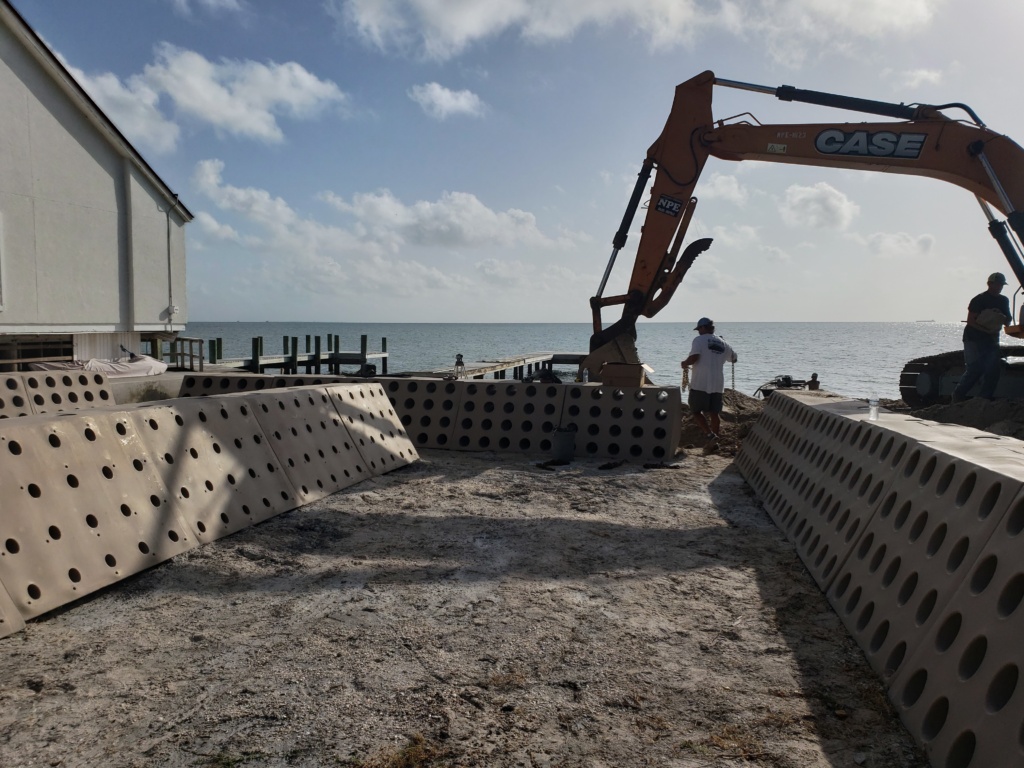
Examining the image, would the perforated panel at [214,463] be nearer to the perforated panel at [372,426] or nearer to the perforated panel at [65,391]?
the perforated panel at [372,426]

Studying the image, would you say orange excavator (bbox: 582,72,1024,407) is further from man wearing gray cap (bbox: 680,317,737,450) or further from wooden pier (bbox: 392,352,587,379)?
wooden pier (bbox: 392,352,587,379)

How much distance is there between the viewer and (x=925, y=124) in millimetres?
11672

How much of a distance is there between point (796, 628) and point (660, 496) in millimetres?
3345

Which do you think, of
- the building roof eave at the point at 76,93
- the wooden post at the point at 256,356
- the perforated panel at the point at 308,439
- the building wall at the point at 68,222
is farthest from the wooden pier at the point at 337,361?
the perforated panel at the point at 308,439

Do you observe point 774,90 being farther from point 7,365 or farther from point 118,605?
point 7,365

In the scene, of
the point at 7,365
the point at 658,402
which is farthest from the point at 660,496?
the point at 7,365

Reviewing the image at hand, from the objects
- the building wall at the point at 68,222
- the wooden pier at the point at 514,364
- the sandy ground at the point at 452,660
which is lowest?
Answer: the sandy ground at the point at 452,660

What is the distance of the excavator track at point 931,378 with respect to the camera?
50.9ft

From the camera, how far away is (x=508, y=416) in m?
9.91

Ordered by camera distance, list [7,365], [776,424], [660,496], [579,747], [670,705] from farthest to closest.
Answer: [7,365] → [776,424] → [660,496] → [670,705] → [579,747]

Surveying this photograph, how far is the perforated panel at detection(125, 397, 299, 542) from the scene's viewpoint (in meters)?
5.14

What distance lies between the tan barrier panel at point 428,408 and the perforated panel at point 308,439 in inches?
90.5

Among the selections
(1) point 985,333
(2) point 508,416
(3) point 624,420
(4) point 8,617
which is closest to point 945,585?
(4) point 8,617

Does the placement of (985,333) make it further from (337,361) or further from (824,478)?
(337,361)
